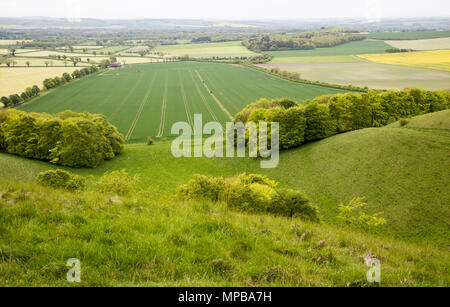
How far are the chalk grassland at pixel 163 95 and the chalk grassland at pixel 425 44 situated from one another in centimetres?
11674

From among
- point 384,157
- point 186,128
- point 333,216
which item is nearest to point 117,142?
point 186,128

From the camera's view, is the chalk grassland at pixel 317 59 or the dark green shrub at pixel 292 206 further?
the chalk grassland at pixel 317 59

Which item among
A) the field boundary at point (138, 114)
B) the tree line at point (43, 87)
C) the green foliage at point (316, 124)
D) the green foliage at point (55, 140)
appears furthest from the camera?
the tree line at point (43, 87)

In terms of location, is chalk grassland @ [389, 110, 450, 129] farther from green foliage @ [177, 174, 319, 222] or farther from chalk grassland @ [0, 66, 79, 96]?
chalk grassland @ [0, 66, 79, 96]

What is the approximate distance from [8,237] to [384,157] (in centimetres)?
3980

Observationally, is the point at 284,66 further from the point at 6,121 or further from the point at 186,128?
the point at 6,121

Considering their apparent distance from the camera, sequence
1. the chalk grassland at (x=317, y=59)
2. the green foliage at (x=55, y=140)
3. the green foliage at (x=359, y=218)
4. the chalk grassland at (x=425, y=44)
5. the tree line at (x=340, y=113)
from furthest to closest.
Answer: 1. the chalk grassland at (x=425, y=44)
2. the chalk grassland at (x=317, y=59)
3. the tree line at (x=340, y=113)
4. the green foliage at (x=55, y=140)
5. the green foliage at (x=359, y=218)

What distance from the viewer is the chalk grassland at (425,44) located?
164 m

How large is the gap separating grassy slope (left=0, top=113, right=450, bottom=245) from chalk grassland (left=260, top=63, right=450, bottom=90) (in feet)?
216

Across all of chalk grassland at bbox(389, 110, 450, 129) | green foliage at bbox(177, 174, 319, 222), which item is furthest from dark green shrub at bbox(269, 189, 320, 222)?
chalk grassland at bbox(389, 110, 450, 129)

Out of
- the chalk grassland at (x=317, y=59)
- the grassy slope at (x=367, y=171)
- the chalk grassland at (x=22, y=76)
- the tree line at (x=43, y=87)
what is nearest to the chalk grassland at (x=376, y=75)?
the chalk grassland at (x=317, y=59)

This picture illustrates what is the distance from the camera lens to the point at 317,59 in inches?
6501

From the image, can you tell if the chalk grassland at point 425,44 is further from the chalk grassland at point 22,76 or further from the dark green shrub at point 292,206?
the chalk grassland at point 22,76
